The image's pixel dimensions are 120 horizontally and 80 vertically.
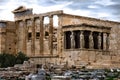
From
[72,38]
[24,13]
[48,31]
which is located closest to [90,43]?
[72,38]

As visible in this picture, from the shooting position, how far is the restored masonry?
44719 mm

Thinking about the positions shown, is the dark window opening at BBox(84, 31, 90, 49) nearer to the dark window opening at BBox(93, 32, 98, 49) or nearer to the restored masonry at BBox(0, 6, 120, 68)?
the restored masonry at BBox(0, 6, 120, 68)

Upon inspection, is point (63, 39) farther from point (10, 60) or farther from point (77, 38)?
point (10, 60)

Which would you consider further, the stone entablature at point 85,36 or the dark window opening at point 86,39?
the dark window opening at point 86,39

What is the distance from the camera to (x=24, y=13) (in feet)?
169

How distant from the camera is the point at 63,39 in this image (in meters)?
46.2

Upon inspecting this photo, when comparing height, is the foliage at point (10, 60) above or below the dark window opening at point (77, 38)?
below

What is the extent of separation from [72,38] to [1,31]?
1055cm

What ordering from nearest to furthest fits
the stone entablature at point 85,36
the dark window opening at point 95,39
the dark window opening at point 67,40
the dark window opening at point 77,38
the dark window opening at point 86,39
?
1. the stone entablature at point 85,36
2. the dark window opening at point 77,38
3. the dark window opening at point 86,39
4. the dark window opening at point 67,40
5. the dark window opening at point 95,39

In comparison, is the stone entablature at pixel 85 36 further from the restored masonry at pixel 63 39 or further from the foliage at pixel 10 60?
the foliage at pixel 10 60

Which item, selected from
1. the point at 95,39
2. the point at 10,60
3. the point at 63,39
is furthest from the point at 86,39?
the point at 10,60

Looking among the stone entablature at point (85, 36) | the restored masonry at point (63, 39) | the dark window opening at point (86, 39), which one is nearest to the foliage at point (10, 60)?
the restored masonry at point (63, 39)

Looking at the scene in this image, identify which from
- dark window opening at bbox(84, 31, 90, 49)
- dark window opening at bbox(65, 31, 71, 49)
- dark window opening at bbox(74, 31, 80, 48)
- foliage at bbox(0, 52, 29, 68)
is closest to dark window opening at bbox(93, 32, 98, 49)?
dark window opening at bbox(84, 31, 90, 49)

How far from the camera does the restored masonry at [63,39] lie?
4472 centimetres
